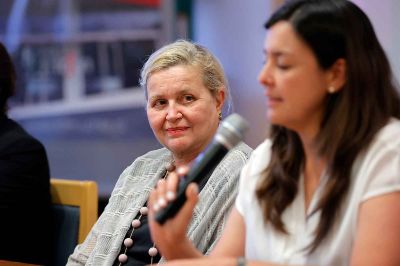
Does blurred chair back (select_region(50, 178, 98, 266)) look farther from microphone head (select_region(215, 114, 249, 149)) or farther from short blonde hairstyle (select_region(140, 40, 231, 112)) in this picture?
microphone head (select_region(215, 114, 249, 149))

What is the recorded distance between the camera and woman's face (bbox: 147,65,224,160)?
7.33ft

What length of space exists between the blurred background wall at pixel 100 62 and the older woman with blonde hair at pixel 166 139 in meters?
1.59

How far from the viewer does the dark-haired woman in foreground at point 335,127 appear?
149 centimetres

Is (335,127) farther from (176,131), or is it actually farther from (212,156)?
(176,131)

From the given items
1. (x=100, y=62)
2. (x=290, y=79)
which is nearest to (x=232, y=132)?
(x=290, y=79)

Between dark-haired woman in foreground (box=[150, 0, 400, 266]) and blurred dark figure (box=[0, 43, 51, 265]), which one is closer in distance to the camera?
dark-haired woman in foreground (box=[150, 0, 400, 266])

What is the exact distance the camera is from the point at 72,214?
2676 mm

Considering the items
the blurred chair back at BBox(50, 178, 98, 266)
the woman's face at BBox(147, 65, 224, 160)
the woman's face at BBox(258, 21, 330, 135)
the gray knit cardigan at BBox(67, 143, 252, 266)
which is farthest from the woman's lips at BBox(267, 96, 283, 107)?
the blurred chair back at BBox(50, 178, 98, 266)

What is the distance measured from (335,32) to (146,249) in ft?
3.05

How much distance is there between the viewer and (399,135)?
60.9 inches

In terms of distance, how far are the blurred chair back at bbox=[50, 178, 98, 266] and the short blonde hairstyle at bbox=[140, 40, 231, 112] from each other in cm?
54

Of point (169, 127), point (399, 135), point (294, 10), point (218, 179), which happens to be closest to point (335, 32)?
point (294, 10)

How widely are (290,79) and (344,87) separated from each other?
4.5 inches

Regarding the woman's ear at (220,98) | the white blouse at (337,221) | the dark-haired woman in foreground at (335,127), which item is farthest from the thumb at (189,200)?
the woman's ear at (220,98)
